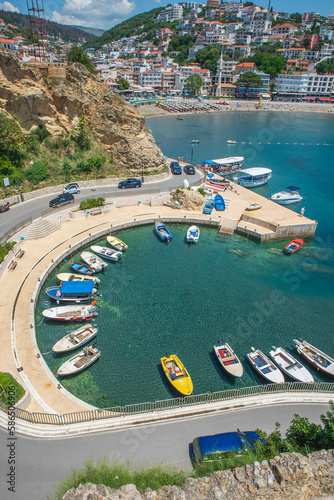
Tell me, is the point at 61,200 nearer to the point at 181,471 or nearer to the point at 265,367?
the point at 265,367

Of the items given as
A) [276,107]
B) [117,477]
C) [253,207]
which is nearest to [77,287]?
[117,477]

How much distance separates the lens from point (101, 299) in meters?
23.2

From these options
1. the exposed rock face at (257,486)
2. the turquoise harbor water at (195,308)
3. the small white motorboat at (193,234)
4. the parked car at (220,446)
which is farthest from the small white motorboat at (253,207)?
the exposed rock face at (257,486)

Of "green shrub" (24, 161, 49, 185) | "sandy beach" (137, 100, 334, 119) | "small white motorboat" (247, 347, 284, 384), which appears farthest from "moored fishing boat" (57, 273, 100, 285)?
"sandy beach" (137, 100, 334, 119)

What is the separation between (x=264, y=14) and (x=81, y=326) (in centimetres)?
23434

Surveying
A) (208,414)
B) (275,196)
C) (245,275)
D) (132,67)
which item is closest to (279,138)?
(275,196)

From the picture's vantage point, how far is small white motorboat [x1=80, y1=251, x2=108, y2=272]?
25.9 metres

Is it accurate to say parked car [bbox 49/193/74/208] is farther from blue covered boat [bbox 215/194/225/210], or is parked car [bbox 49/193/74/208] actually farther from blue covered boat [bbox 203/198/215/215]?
blue covered boat [bbox 215/194/225/210]

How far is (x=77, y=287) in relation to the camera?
22.6 meters

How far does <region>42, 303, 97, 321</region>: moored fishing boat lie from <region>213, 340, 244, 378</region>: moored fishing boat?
8498 mm

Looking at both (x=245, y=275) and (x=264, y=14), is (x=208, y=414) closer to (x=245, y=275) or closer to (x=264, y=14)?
(x=245, y=275)

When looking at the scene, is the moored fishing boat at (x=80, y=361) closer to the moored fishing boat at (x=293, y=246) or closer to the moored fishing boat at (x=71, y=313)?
the moored fishing boat at (x=71, y=313)

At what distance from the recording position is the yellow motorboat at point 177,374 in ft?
53.9

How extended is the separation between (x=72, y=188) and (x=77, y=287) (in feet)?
58.0
